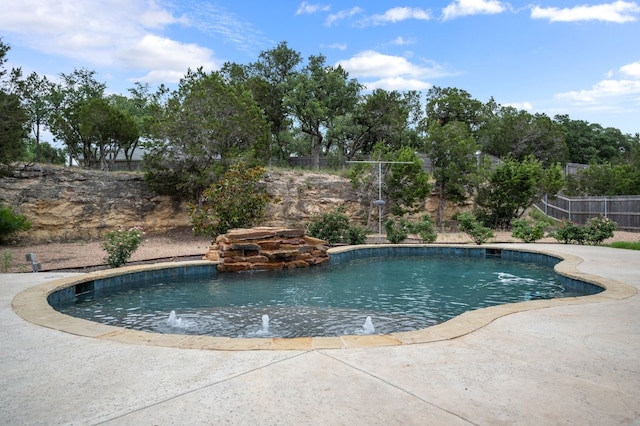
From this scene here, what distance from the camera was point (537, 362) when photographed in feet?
9.43

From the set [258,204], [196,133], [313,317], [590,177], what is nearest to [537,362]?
[313,317]

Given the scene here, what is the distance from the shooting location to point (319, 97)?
26312 mm

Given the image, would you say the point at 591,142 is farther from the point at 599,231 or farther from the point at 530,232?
the point at 599,231

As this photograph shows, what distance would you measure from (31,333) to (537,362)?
13.4 ft

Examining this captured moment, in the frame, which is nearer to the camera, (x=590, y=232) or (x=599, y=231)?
(x=599, y=231)

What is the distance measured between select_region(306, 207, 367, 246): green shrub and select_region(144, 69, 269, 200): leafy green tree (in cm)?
402

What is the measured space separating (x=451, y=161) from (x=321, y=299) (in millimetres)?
15148

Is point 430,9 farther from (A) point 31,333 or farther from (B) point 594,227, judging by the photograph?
(A) point 31,333

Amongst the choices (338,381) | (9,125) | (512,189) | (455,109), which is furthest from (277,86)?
(338,381)

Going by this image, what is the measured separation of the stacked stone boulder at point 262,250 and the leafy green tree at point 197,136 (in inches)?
242

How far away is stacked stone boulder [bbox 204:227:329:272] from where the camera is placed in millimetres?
9203

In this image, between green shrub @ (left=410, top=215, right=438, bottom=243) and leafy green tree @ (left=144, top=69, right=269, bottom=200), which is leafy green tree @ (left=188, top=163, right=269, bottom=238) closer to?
leafy green tree @ (left=144, top=69, right=269, bottom=200)

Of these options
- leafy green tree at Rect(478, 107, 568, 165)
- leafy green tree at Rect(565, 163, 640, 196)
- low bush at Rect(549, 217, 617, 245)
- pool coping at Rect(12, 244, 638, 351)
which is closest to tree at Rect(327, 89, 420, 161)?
leafy green tree at Rect(478, 107, 568, 165)

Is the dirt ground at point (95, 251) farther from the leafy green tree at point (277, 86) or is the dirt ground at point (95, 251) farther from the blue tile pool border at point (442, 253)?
the leafy green tree at point (277, 86)
